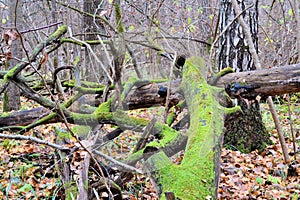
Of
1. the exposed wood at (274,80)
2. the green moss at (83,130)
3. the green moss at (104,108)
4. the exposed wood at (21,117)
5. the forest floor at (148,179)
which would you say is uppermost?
the exposed wood at (274,80)

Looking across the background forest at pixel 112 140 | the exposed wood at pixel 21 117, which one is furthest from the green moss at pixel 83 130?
the exposed wood at pixel 21 117

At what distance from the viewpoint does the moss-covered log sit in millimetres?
1977

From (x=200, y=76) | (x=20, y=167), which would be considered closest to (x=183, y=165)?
(x=200, y=76)

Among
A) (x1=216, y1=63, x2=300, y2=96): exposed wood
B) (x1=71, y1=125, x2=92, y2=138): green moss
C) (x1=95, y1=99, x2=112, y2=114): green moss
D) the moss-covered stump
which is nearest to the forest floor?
(x1=71, y1=125, x2=92, y2=138): green moss

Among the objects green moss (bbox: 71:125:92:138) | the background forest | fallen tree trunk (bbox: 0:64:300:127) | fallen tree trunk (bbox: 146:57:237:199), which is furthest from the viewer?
fallen tree trunk (bbox: 0:64:300:127)

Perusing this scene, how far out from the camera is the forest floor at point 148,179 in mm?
3660

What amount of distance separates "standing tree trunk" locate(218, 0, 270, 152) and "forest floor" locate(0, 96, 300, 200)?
21 cm

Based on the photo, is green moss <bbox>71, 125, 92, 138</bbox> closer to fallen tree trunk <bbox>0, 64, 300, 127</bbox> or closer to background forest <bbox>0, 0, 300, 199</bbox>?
background forest <bbox>0, 0, 300, 199</bbox>

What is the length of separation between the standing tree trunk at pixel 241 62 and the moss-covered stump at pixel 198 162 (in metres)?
2.13

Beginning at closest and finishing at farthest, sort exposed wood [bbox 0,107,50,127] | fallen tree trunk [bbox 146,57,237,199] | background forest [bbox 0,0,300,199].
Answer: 1. fallen tree trunk [bbox 146,57,237,199]
2. background forest [bbox 0,0,300,199]
3. exposed wood [bbox 0,107,50,127]

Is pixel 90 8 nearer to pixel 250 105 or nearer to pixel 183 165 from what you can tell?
pixel 250 105

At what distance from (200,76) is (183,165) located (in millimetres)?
1457

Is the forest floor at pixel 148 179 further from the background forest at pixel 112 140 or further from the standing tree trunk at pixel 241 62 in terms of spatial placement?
the standing tree trunk at pixel 241 62

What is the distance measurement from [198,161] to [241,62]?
311 centimetres
